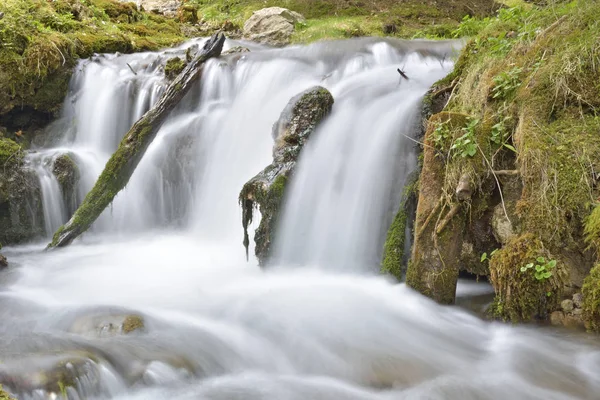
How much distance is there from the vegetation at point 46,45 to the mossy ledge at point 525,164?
7.06 metres

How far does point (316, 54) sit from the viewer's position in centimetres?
920

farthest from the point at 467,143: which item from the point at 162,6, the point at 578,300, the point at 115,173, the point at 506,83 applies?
the point at 162,6

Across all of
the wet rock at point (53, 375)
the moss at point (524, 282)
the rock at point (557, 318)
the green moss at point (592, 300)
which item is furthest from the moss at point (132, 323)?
the green moss at point (592, 300)

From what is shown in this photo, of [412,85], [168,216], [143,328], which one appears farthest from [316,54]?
[143,328]

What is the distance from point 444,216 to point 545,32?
215 centimetres

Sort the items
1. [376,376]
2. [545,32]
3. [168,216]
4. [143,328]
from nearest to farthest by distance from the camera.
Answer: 1. [376,376]
2. [143,328]
3. [545,32]
4. [168,216]

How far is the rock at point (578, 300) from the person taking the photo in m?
3.52

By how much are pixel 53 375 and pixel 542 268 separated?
324 centimetres

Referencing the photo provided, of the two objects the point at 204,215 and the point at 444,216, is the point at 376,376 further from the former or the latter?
the point at 204,215

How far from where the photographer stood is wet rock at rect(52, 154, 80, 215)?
704 cm

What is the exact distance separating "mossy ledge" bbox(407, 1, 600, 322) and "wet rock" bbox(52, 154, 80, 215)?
526 centimetres

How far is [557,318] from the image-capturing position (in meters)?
3.59

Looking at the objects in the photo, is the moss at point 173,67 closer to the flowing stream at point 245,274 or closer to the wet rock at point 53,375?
the flowing stream at point 245,274

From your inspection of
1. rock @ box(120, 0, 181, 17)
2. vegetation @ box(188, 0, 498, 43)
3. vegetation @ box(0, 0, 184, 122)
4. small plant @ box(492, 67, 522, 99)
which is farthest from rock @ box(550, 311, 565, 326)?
rock @ box(120, 0, 181, 17)
